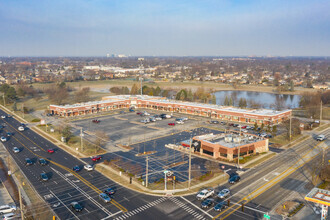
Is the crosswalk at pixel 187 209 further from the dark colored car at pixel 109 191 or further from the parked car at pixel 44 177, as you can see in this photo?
the parked car at pixel 44 177

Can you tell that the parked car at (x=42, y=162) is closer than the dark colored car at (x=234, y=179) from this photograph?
No

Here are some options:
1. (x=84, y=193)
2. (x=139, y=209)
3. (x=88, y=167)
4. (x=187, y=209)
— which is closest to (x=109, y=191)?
(x=84, y=193)

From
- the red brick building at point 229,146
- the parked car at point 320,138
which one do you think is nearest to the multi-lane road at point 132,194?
the red brick building at point 229,146

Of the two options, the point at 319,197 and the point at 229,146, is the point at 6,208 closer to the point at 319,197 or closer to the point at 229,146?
the point at 319,197

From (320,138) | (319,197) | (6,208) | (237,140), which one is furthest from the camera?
(320,138)

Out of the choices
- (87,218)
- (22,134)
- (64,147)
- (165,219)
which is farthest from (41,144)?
(165,219)

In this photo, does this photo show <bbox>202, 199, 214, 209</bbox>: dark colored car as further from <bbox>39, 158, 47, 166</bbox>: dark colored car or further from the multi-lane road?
<bbox>39, 158, 47, 166</bbox>: dark colored car
